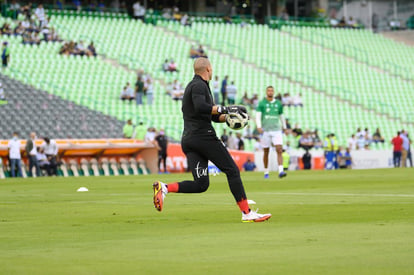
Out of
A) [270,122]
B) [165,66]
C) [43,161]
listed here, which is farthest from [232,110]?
[165,66]

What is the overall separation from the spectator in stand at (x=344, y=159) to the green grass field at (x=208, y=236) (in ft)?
85.6

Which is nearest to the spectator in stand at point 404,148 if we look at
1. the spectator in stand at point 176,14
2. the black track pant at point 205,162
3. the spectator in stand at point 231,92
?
the spectator in stand at point 231,92

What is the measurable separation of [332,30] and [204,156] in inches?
2162

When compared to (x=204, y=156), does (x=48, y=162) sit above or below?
below

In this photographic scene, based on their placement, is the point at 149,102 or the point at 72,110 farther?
the point at 149,102

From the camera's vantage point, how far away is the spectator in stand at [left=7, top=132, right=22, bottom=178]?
35312mm

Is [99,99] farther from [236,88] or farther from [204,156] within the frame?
[204,156]

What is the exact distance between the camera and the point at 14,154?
1398 inches

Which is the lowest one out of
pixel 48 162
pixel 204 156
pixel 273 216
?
pixel 48 162

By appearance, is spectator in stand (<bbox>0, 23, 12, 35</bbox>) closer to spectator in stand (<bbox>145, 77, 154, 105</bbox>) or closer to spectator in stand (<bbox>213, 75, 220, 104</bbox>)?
spectator in stand (<bbox>145, 77, 154, 105</bbox>)

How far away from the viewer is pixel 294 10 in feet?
233

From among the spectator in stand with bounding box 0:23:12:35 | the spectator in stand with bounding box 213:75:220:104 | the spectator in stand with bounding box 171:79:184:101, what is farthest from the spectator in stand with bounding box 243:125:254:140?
the spectator in stand with bounding box 0:23:12:35

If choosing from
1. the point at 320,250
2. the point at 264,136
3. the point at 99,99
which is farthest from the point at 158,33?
the point at 320,250

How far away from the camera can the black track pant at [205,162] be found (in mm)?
12328
